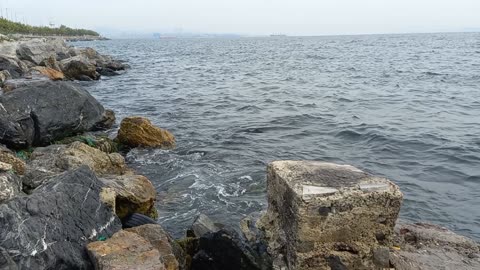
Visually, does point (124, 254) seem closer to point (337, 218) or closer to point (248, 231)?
point (248, 231)

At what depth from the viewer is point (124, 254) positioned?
4336 millimetres

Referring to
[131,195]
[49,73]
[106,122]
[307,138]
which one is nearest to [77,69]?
[49,73]

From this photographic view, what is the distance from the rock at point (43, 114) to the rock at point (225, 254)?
20.8ft

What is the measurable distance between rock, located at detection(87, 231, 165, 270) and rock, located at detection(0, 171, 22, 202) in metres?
1.66

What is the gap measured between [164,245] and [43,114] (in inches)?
281

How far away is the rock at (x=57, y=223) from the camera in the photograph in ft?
14.5

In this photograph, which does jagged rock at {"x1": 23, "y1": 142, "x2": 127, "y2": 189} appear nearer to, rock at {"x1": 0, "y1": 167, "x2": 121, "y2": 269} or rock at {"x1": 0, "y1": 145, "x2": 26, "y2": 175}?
rock at {"x1": 0, "y1": 145, "x2": 26, "y2": 175}

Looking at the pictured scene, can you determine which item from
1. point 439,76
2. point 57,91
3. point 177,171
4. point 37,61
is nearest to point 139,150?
point 177,171

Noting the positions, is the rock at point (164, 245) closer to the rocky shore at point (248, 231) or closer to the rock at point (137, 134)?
the rocky shore at point (248, 231)

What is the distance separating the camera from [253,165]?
34.7 ft

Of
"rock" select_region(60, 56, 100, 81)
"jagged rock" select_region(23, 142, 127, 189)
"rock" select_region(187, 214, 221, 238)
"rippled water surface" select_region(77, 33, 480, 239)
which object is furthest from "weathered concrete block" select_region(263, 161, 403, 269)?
"rock" select_region(60, 56, 100, 81)

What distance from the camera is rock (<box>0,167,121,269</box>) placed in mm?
4434

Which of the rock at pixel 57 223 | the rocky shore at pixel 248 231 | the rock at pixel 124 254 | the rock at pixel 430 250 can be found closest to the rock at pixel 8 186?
the rocky shore at pixel 248 231

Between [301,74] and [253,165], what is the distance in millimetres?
22059
